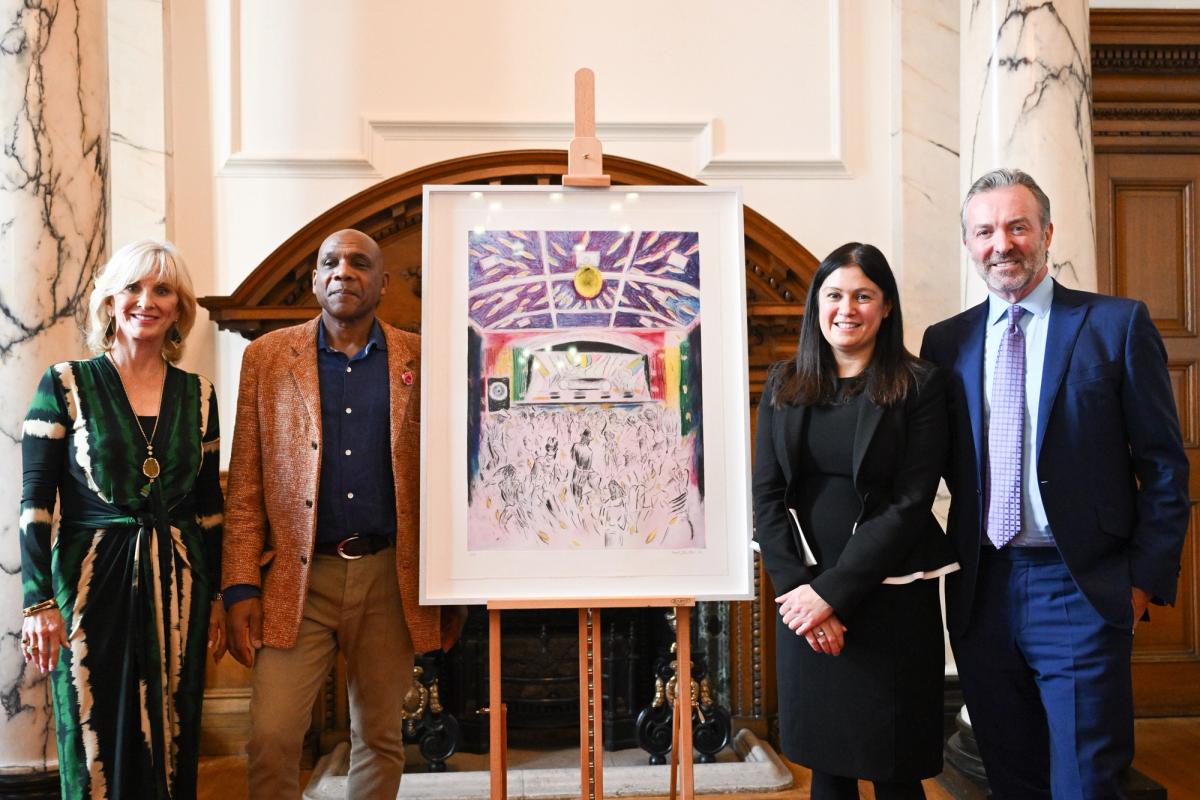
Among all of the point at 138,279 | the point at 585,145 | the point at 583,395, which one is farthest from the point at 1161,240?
the point at 138,279

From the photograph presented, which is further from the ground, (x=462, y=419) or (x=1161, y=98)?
(x=1161, y=98)

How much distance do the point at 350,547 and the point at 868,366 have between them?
3.86 ft

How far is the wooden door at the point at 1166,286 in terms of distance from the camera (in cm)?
365

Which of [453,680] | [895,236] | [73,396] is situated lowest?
[453,680]

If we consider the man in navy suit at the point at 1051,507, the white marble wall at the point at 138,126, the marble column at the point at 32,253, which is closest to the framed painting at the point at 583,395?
the man in navy suit at the point at 1051,507

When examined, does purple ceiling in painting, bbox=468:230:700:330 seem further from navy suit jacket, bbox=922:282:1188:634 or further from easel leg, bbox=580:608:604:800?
navy suit jacket, bbox=922:282:1188:634

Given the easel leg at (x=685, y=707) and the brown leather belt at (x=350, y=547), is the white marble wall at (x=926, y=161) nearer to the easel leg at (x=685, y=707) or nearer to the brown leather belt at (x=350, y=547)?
the easel leg at (x=685, y=707)

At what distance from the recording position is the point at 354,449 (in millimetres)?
2035

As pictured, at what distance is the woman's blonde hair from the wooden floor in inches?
64.5

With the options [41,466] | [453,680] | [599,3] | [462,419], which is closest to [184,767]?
[41,466]

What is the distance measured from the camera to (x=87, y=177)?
2.64m

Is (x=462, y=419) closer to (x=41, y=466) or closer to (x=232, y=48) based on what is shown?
(x=41, y=466)

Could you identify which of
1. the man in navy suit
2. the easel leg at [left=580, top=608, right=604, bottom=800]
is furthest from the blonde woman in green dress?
the man in navy suit

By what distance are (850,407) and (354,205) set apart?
201cm
